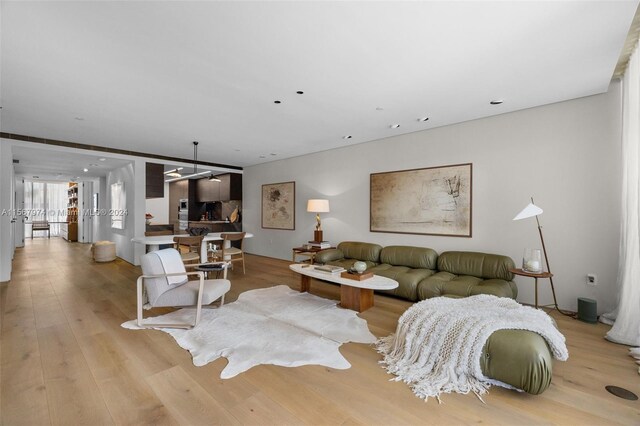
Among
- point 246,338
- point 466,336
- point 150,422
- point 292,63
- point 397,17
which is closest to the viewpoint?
A: point 150,422

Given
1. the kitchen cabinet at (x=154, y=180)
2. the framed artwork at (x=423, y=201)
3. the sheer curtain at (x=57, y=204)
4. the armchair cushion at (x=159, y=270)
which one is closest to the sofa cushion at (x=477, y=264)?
the framed artwork at (x=423, y=201)

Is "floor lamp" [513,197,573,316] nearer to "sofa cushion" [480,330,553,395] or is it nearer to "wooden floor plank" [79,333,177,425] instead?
"sofa cushion" [480,330,553,395]

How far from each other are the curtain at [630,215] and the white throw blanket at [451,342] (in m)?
1.13

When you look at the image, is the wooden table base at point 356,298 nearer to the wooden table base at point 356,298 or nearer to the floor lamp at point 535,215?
the wooden table base at point 356,298

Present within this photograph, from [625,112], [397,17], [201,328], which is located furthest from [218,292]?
[625,112]

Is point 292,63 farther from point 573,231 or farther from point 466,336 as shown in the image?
point 573,231

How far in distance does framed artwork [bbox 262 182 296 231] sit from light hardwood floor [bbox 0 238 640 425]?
13.9 ft

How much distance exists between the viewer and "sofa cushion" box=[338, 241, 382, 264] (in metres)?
5.02

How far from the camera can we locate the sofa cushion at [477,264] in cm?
373

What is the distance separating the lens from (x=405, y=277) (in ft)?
12.9

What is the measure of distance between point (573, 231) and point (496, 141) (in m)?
1.50

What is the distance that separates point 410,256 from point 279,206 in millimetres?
3794

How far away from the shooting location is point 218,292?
328 cm

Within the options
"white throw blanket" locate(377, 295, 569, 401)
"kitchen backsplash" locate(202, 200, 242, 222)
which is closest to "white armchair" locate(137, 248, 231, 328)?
"white throw blanket" locate(377, 295, 569, 401)
